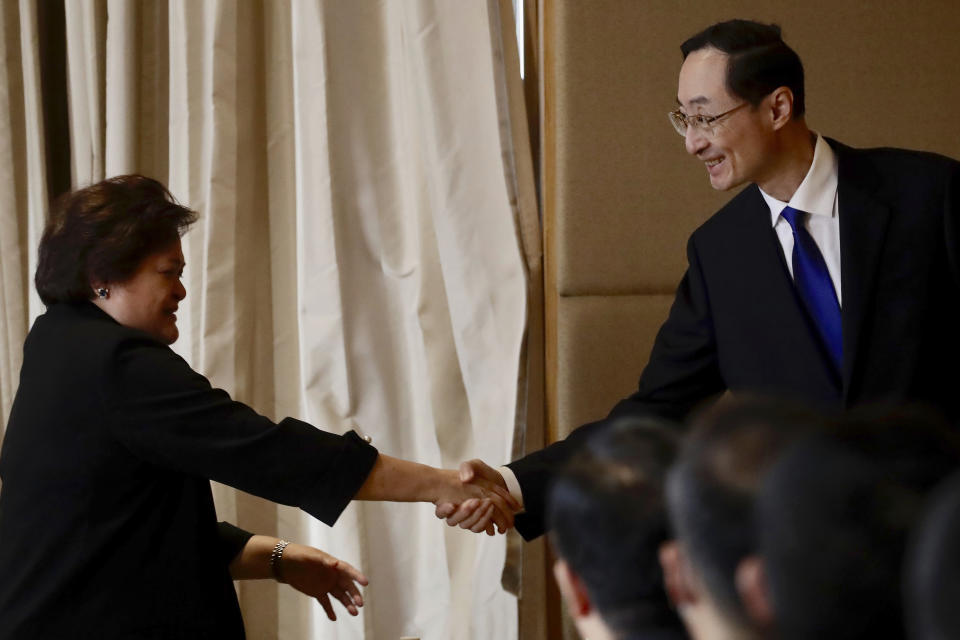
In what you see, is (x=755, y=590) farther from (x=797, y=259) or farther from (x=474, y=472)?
(x=474, y=472)

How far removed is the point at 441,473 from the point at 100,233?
77 cm

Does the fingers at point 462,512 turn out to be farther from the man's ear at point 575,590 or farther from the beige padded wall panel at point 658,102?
the man's ear at point 575,590

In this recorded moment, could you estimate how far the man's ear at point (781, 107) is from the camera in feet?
6.25

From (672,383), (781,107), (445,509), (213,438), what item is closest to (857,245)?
(781,107)

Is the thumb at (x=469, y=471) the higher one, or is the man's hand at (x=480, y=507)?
the thumb at (x=469, y=471)

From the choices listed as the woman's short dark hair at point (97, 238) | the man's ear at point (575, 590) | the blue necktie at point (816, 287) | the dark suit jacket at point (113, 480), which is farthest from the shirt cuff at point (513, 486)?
the man's ear at point (575, 590)

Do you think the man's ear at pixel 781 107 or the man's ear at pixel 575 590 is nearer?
the man's ear at pixel 575 590

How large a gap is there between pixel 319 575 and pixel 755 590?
66.2 inches

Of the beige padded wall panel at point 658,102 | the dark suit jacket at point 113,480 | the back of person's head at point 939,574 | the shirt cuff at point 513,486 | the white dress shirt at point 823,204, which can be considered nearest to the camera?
the back of person's head at point 939,574

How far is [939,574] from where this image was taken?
0.36 m

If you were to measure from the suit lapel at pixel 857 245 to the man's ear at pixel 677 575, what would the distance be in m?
1.34

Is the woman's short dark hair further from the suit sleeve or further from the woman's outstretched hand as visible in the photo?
the suit sleeve

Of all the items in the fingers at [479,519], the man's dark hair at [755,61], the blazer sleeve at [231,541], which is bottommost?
the fingers at [479,519]

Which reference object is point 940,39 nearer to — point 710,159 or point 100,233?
point 710,159
